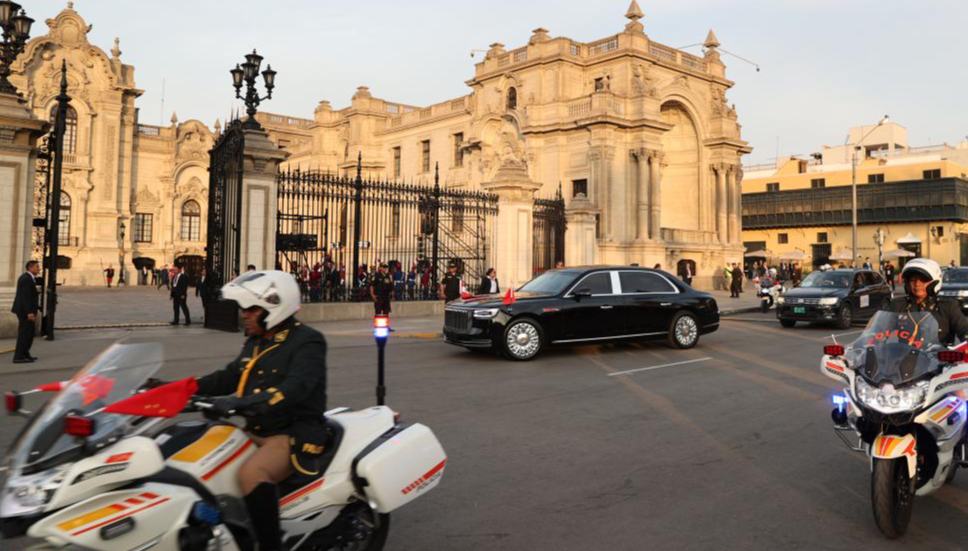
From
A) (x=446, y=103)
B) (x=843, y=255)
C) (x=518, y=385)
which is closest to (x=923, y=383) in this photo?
(x=518, y=385)

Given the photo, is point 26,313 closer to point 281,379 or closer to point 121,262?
point 281,379

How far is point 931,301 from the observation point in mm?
5102

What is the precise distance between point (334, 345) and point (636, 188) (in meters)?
27.2

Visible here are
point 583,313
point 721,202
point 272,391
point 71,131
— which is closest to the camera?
point 272,391

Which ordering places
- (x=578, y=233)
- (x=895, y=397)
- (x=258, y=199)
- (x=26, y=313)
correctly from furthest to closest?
(x=578, y=233)
(x=258, y=199)
(x=26, y=313)
(x=895, y=397)

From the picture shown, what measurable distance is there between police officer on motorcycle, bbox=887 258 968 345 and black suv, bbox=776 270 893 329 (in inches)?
504

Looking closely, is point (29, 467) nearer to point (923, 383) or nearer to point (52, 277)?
point (923, 383)

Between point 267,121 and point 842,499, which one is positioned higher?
point 267,121

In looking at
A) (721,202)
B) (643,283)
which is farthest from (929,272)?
(721,202)

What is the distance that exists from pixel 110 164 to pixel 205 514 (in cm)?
5032

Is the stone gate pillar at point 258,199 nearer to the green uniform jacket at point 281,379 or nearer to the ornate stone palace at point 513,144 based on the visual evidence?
the green uniform jacket at point 281,379

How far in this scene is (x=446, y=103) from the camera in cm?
4659

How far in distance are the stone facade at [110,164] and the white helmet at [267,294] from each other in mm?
46358

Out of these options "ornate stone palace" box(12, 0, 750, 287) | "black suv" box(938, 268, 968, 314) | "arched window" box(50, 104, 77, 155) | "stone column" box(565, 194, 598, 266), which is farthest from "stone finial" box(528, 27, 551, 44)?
"arched window" box(50, 104, 77, 155)
